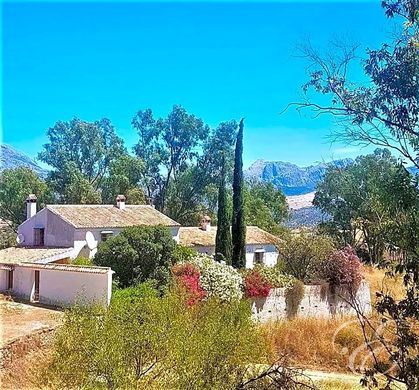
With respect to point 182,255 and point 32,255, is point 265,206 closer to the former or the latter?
point 182,255

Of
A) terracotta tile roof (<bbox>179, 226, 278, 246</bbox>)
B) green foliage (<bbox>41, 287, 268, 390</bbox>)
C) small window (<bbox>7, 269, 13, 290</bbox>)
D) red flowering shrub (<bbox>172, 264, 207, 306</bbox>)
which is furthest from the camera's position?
terracotta tile roof (<bbox>179, 226, 278, 246</bbox>)

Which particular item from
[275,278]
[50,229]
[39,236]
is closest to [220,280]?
[275,278]

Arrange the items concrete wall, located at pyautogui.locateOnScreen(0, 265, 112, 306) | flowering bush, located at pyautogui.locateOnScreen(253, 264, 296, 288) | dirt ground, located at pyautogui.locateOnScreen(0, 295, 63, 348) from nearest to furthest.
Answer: dirt ground, located at pyautogui.locateOnScreen(0, 295, 63, 348)
concrete wall, located at pyautogui.locateOnScreen(0, 265, 112, 306)
flowering bush, located at pyautogui.locateOnScreen(253, 264, 296, 288)

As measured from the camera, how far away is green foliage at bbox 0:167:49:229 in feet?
123

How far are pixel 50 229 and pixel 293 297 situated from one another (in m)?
14.4

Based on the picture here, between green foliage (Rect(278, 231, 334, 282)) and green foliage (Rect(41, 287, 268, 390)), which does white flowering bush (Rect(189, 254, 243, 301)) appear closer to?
green foliage (Rect(278, 231, 334, 282))

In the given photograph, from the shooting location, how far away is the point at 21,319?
56.2 feet

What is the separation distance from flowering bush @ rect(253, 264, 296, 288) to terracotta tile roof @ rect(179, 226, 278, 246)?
8.48m

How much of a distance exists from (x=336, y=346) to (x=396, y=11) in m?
13.0

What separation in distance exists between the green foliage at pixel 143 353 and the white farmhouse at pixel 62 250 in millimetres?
10674

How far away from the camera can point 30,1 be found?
7.64 meters

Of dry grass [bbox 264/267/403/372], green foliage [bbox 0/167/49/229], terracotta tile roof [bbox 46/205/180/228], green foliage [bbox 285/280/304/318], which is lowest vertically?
dry grass [bbox 264/267/403/372]

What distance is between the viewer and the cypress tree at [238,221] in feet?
79.5

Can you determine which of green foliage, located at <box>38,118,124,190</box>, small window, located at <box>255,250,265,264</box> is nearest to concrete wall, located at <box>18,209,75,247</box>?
small window, located at <box>255,250,265,264</box>
